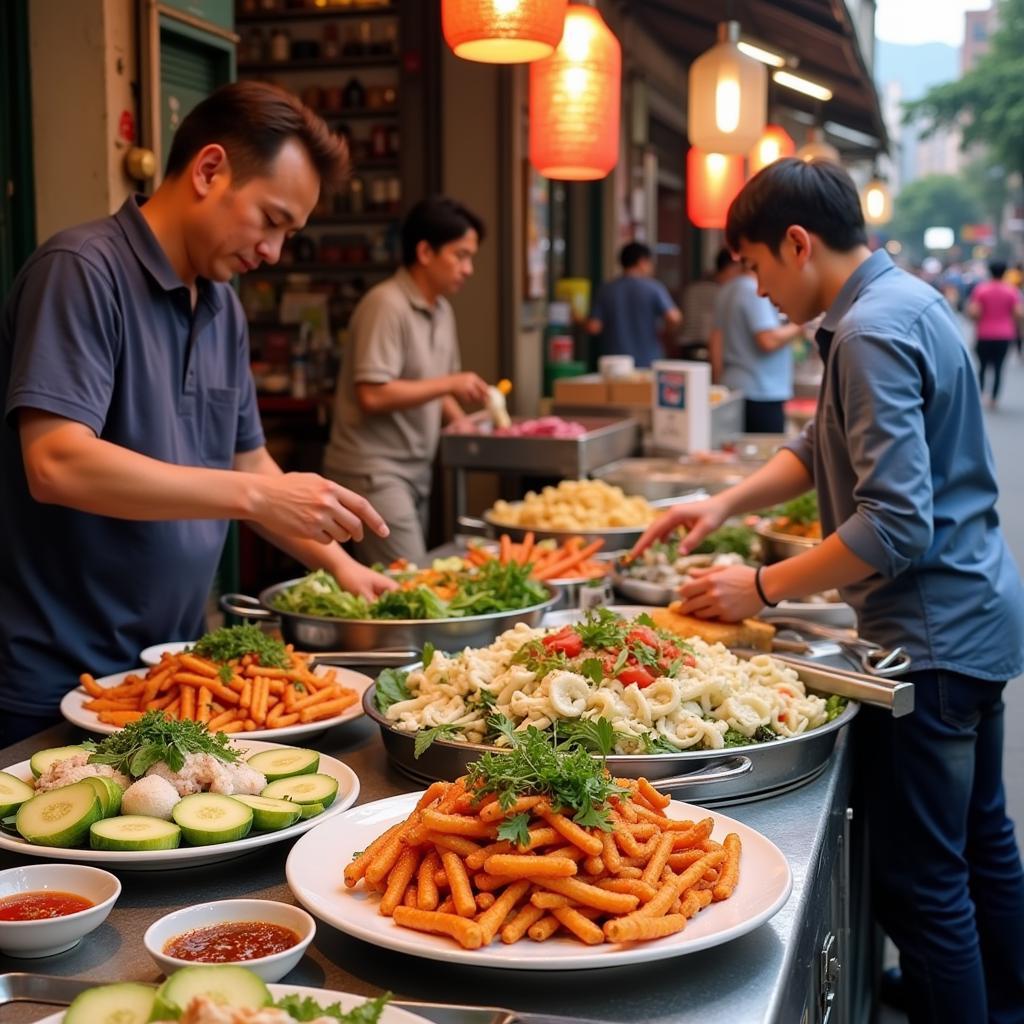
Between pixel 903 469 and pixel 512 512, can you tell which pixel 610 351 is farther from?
pixel 903 469

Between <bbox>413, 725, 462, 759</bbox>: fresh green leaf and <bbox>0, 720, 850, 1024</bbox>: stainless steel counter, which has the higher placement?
<bbox>413, 725, 462, 759</bbox>: fresh green leaf

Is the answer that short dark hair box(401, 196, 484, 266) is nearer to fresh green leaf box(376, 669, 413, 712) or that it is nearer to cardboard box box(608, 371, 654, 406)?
cardboard box box(608, 371, 654, 406)

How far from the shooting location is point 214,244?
2.67 m

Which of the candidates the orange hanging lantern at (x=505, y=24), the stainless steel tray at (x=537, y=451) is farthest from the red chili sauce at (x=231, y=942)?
the stainless steel tray at (x=537, y=451)

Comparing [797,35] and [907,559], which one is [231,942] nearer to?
[907,559]

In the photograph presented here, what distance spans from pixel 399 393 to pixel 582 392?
→ 194 centimetres

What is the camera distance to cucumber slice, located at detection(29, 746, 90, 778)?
1874 mm

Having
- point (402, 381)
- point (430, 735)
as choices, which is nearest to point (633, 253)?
point (402, 381)

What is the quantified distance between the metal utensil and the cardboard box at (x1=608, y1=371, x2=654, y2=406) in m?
5.62

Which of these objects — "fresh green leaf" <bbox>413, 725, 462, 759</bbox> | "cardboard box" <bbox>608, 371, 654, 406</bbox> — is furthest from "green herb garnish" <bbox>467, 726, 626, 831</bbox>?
"cardboard box" <bbox>608, 371, 654, 406</bbox>

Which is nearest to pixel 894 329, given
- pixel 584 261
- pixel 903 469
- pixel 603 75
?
pixel 903 469

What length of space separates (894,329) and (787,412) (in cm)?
637

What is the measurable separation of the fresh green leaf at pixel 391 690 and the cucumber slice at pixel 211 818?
21.1 inches

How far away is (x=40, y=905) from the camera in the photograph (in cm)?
152
